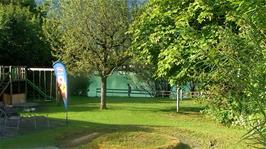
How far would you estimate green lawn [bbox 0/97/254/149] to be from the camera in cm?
1366

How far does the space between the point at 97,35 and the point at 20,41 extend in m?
10.7

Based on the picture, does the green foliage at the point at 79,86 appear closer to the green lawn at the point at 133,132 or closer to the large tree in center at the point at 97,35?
the large tree in center at the point at 97,35

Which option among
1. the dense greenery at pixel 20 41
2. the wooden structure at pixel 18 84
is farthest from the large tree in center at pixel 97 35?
the dense greenery at pixel 20 41

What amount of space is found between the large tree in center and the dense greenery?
8584mm

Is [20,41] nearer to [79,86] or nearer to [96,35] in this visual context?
[79,86]

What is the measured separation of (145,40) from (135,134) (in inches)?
327

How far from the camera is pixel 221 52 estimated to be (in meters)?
2.43

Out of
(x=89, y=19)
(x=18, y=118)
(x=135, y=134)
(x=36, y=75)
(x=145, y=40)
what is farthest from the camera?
(x=36, y=75)

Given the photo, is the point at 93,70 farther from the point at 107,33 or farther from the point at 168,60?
the point at 168,60

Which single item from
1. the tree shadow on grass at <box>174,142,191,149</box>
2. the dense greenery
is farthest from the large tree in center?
the tree shadow on grass at <box>174,142,191,149</box>

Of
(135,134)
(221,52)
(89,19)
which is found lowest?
(135,134)

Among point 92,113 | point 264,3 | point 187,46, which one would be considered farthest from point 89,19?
point 264,3

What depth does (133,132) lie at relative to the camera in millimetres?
15023

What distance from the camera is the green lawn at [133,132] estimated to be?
→ 13.7m
